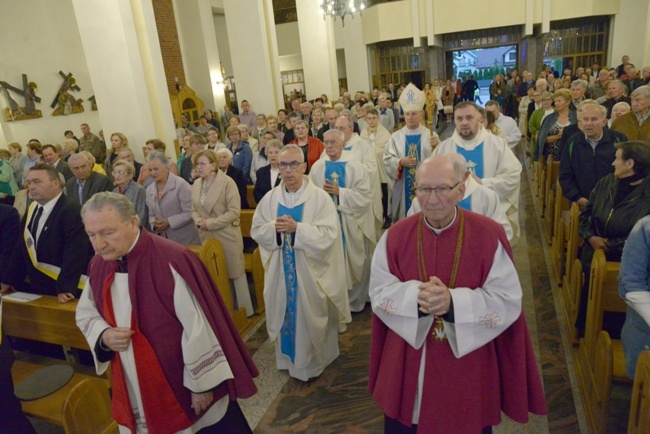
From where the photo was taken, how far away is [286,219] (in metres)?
3.58

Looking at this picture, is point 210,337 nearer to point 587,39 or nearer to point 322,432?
point 322,432

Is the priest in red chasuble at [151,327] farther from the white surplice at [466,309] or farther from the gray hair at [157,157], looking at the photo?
the gray hair at [157,157]

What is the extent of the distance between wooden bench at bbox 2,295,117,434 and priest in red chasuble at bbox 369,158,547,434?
1895 millimetres

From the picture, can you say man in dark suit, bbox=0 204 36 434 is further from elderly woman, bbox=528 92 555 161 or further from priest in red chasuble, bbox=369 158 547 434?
elderly woman, bbox=528 92 555 161

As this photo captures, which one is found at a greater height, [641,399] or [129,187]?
[129,187]

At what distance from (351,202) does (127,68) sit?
5.02 metres

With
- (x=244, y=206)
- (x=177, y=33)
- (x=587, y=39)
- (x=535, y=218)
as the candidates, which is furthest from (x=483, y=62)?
(x=244, y=206)

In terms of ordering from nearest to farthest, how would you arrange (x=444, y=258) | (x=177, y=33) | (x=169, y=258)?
(x=444, y=258) → (x=169, y=258) → (x=177, y=33)

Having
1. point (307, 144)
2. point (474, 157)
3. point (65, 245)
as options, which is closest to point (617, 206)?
point (474, 157)

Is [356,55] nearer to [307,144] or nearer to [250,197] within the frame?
[307,144]

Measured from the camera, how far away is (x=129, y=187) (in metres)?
4.82

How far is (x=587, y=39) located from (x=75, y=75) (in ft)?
63.7

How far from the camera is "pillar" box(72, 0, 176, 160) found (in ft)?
24.2

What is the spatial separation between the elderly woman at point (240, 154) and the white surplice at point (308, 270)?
3.26 meters
